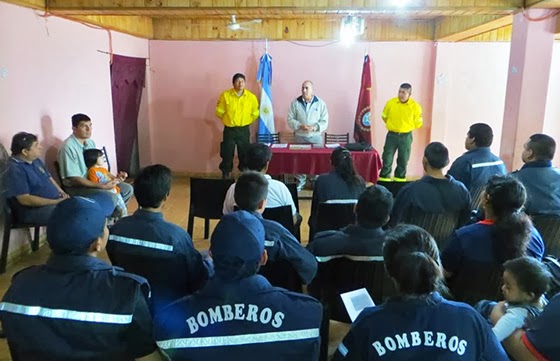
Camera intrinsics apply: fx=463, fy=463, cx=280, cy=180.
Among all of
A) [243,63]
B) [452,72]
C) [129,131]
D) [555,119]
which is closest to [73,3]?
[129,131]

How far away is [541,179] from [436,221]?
72 centimetres

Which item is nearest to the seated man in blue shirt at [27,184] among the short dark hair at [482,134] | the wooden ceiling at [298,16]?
the wooden ceiling at [298,16]

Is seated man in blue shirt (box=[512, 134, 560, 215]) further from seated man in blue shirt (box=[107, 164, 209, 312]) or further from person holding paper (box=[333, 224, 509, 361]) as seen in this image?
seated man in blue shirt (box=[107, 164, 209, 312])

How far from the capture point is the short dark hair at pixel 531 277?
1.63m

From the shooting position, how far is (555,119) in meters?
6.89

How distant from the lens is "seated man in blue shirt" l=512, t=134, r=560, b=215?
2.79m

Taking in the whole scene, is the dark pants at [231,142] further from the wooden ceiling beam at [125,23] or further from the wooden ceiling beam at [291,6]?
the wooden ceiling beam at [291,6]

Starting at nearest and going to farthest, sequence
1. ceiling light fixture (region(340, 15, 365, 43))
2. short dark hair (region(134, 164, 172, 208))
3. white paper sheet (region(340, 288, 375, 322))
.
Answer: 1. white paper sheet (region(340, 288, 375, 322))
2. short dark hair (region(134, 164, 172, 208))
3. ceiling light fixture (region(340, 15, 365, 43))

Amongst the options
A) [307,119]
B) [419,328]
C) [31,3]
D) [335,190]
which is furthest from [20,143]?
[307,119]

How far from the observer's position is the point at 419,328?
3.85ft

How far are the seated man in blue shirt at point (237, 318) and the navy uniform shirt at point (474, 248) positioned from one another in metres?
0.98

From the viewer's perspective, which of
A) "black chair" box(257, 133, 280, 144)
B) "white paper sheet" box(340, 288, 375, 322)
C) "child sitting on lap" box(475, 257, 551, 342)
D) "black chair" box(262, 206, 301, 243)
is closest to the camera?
"child sitting on lap" box(475, 257, 551, 342)

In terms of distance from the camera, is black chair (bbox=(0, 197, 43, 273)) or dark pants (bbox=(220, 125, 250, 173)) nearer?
black chair (bbox=(0, 197, 43, 273))

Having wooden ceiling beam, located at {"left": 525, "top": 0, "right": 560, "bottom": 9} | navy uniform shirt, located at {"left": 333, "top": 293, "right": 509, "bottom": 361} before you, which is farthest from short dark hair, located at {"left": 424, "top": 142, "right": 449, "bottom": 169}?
wooden ceiling beam, located at {"left": 525, "top": 0, "right": 560, "bottom": 9}
